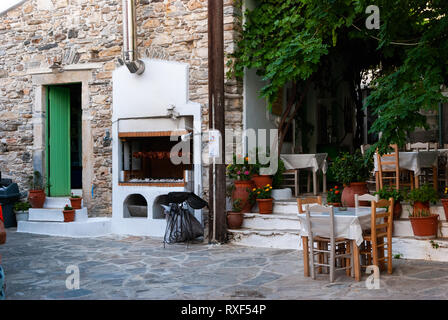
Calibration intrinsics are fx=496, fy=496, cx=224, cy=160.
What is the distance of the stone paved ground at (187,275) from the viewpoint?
4777 mm

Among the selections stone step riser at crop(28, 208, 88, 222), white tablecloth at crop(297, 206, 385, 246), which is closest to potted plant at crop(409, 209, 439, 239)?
white tablecloth at crop(297, 206, 385, 246)

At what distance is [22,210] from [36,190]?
1.77 ft

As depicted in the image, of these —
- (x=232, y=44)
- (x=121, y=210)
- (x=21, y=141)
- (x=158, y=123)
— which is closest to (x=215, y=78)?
(x=232, y=44)

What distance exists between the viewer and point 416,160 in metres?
7.65

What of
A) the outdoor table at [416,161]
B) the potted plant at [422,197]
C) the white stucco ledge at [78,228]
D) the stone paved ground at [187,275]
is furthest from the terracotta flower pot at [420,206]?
the white stucco ledge at [78,228]

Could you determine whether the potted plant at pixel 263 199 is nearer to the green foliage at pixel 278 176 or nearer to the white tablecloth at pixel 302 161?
the green foliage at pixel 278 176

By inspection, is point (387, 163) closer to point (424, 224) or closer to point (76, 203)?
point (424, 224)

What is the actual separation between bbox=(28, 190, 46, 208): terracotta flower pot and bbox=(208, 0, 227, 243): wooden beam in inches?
152

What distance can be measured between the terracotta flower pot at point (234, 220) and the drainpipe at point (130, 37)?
3129 millimetres

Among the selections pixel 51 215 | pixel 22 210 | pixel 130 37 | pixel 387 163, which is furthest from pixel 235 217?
pixel 22 210

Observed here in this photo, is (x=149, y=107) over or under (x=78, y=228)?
over

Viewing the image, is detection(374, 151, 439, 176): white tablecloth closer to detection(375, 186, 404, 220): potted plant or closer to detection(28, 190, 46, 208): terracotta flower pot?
detection(375, 186, 404, 220): potted plant

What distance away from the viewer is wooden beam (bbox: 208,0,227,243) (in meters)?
7.48
